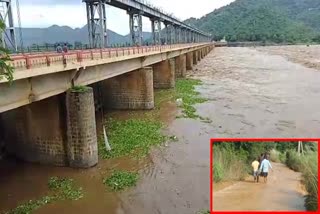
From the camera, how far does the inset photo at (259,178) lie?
5.09 meters

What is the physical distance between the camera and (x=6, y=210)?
40.0 feet

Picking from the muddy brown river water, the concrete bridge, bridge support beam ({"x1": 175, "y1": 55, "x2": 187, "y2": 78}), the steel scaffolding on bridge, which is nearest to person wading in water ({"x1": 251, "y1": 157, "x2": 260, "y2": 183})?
the muddy brown river water

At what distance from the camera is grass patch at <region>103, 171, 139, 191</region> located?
1371 centimetres

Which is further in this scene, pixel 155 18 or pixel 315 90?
pixel 155 18

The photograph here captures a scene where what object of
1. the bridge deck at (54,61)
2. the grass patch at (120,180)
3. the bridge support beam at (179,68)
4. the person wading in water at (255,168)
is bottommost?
the grass patch at (120,180)

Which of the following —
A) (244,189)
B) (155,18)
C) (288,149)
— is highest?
(155,18)

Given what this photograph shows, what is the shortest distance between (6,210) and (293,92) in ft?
92.9

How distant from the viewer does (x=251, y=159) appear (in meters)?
5.19

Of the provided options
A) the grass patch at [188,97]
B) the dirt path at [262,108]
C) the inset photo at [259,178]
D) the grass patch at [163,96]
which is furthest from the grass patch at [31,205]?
the grass patch at [163,96]

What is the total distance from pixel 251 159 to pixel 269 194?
589mm

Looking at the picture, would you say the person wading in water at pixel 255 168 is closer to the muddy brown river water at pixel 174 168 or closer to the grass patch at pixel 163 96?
the muddy brown river water at pixel 174 168

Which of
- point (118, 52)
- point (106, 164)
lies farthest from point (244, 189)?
point (118, 52)

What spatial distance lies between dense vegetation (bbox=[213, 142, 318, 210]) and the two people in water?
6 cm

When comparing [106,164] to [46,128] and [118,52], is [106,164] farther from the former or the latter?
[118,52]
